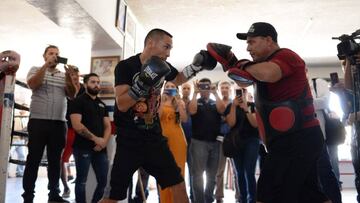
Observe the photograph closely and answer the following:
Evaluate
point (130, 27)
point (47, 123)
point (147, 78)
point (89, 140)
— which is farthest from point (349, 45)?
point (130, 27)

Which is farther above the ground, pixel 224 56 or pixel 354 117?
pixel 224 56

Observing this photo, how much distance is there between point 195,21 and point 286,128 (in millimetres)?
4493

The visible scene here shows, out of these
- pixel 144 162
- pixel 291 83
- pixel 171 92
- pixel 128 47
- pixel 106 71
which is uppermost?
pixel 128 47

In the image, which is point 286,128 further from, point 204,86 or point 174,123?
point 204,86

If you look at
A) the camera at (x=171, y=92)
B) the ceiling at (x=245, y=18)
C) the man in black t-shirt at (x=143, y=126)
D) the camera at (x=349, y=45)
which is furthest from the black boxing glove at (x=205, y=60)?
the ceiling at (x=245, y=18)

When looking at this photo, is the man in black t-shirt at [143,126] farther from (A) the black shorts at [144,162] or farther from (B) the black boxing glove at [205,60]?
(B) the black boxing glove at [205,60]

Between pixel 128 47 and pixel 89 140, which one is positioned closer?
pixel 89 140

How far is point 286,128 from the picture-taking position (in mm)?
1748

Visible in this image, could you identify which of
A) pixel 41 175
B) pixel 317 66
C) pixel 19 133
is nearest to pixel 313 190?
pixel 19 133

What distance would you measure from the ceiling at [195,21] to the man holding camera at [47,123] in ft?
2.62

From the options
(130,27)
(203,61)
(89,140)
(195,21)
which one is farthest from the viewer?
(195,21)

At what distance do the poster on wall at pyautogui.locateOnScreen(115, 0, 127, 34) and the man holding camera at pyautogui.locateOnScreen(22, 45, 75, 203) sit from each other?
4.80ft

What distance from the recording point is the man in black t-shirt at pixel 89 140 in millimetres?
3467

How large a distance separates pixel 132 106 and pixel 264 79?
2.74 ft
